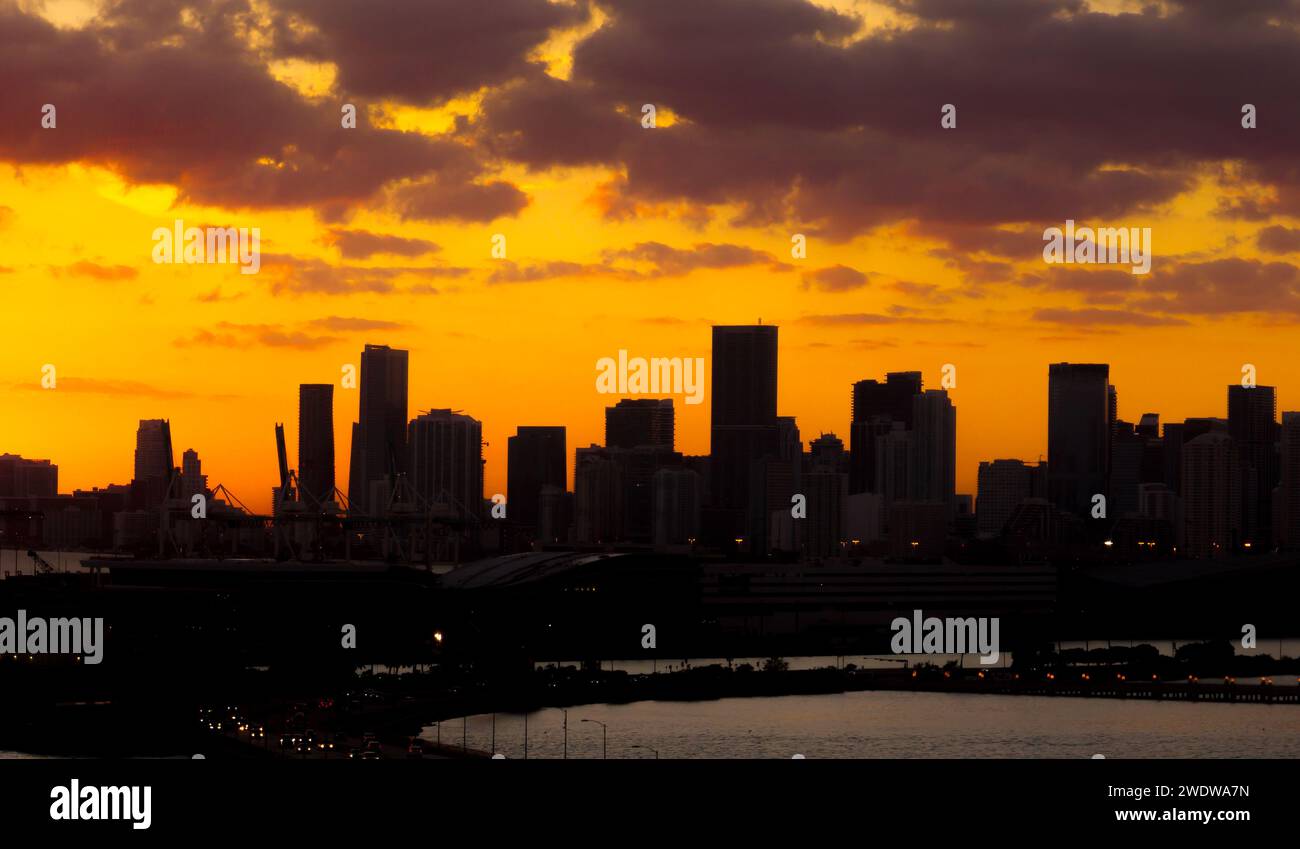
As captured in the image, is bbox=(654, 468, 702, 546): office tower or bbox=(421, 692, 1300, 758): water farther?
bbox=(654, 468, 702, 546): office tower

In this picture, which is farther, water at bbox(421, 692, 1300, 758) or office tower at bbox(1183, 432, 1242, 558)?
office tower at bbox(1183, 432, 1242, 558)

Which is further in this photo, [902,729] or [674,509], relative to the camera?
[674,509]

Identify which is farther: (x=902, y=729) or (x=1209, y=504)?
(x=1209, y=504)

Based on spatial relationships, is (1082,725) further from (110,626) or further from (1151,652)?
(110,626)

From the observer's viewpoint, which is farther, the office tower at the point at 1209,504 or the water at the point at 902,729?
the office tower at the point at 1209,504
